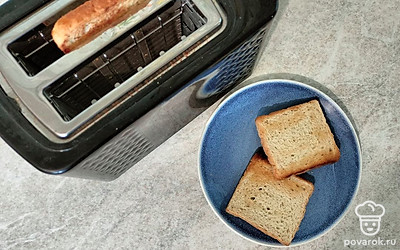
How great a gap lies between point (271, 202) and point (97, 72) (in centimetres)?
38

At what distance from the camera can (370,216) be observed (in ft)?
2.89

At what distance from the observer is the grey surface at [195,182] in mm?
880

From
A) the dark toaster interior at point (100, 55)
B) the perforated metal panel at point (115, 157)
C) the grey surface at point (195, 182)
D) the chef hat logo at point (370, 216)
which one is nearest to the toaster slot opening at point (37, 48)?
the dark toaster interior at point (100, 55)

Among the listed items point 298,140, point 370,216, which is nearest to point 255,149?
point 298,140

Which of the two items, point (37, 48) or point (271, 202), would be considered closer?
point (37, 48)

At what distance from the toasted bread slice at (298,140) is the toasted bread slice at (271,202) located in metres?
0.02

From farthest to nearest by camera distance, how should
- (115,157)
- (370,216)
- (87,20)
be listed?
(370,216), (115,157), (87,20)

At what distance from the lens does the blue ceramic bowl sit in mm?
841

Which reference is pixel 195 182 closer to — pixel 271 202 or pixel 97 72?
pixel 271 202

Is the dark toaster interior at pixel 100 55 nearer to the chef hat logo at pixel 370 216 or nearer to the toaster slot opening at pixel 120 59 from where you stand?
the toaster slot opening at pixel 120 59

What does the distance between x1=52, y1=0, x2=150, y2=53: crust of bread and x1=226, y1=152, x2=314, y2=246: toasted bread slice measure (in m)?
0.38

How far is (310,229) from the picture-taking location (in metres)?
0.84

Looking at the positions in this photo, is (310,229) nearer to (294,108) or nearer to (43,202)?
(294,108)

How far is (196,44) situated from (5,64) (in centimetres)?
24
